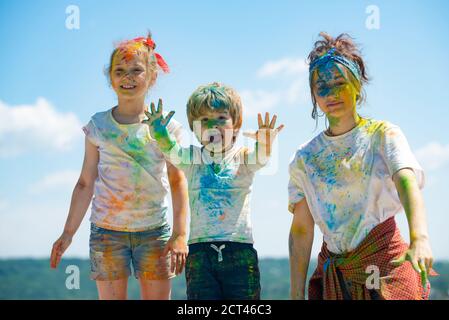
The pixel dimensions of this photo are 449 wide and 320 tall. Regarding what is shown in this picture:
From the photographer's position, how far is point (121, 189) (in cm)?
486

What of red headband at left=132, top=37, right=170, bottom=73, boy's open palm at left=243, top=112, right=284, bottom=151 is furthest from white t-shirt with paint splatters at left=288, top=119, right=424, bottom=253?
red headband at left=132, top=37, right=170, bottom=73

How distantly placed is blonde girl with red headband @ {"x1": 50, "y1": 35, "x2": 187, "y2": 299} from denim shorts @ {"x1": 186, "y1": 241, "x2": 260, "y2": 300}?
343 millimetres

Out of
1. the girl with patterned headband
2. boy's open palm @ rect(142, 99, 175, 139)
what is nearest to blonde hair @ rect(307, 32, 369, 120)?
the girl with patterned headband

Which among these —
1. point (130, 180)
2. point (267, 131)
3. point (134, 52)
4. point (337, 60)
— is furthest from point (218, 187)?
point (134, 52)

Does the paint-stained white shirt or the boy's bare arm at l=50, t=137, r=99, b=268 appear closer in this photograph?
the paint-stained white shirt

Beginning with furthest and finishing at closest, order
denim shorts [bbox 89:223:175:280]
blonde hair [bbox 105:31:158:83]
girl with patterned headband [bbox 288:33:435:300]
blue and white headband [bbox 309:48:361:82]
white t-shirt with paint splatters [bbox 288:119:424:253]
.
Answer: blonde hair [bbox 105:31:158:83], denim shorts [bbox 89:223:175:280], blue and white headband [bbox 309:48:361:82], white t-shirt with paint splatters [bbox 288:119:424:253], girl with patterned headband [bbox 288:33:435:300]

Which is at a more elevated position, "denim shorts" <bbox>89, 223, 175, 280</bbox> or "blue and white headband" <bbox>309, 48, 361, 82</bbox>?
"blue and white headband" <bbox>309, 48, 361, 82</bbox>

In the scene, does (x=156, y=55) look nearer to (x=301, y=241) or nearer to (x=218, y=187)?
(x=218, y=187)

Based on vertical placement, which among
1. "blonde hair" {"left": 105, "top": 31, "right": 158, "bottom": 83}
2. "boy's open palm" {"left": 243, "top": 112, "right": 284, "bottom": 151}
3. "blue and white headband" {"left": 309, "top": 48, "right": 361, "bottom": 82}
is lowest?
"boy's open palm" {"left": 243, "top": 112, "right": 284, "bottom": 151}

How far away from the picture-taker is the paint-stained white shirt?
14.3 feet

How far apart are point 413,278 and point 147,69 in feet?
8.43

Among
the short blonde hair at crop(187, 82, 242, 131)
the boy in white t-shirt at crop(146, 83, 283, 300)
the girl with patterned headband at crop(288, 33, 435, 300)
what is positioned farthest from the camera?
the short blonde hair at crop(187, 82, 242, 131)

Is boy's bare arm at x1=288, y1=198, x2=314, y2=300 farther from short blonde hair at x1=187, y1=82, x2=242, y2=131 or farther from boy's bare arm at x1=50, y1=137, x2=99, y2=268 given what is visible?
boy's bare arm at x1=50, y1=137, x2=99, y2=268
